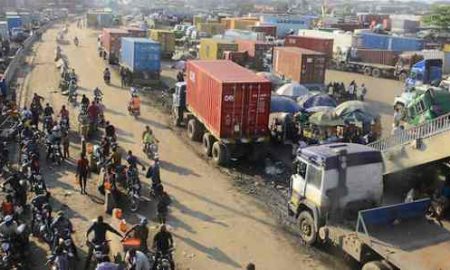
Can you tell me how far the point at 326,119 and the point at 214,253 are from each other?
33.0 ft

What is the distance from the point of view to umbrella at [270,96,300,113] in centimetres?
2354

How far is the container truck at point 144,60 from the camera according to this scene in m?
34.2

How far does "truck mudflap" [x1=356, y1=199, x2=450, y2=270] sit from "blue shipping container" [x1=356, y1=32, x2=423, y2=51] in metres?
44.3

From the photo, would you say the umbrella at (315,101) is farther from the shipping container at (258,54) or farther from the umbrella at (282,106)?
the shipping container at (258,54)

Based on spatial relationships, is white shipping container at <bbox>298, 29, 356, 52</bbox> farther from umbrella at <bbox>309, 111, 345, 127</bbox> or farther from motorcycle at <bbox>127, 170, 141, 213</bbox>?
motorcycle at <bbox>127, 170, 141, 213</bbox>

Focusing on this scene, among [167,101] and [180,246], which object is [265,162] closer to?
[180,246]

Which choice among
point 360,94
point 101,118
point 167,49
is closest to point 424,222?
point 101,118

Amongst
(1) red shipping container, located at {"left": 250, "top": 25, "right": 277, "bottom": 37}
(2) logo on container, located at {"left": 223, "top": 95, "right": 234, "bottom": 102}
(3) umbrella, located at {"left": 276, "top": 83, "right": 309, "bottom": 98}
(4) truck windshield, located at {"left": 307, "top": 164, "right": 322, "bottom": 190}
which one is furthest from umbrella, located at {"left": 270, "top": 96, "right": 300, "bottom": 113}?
(1) red shipping container, located at {"left": 250, "top": 25, "right": 277, "bottom": 37}

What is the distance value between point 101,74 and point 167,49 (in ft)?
38.4

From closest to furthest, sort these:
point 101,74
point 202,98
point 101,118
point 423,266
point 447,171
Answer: point 423,266 → point 447,171 → point 202,98 → point 101,118 → point 101,74

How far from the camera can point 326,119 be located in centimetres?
2139

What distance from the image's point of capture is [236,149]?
1978 cm

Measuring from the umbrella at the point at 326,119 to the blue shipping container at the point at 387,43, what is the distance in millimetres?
34853

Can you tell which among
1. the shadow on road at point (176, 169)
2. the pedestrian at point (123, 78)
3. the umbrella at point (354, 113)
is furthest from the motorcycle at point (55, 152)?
the pedestrian at point (123, 78)
